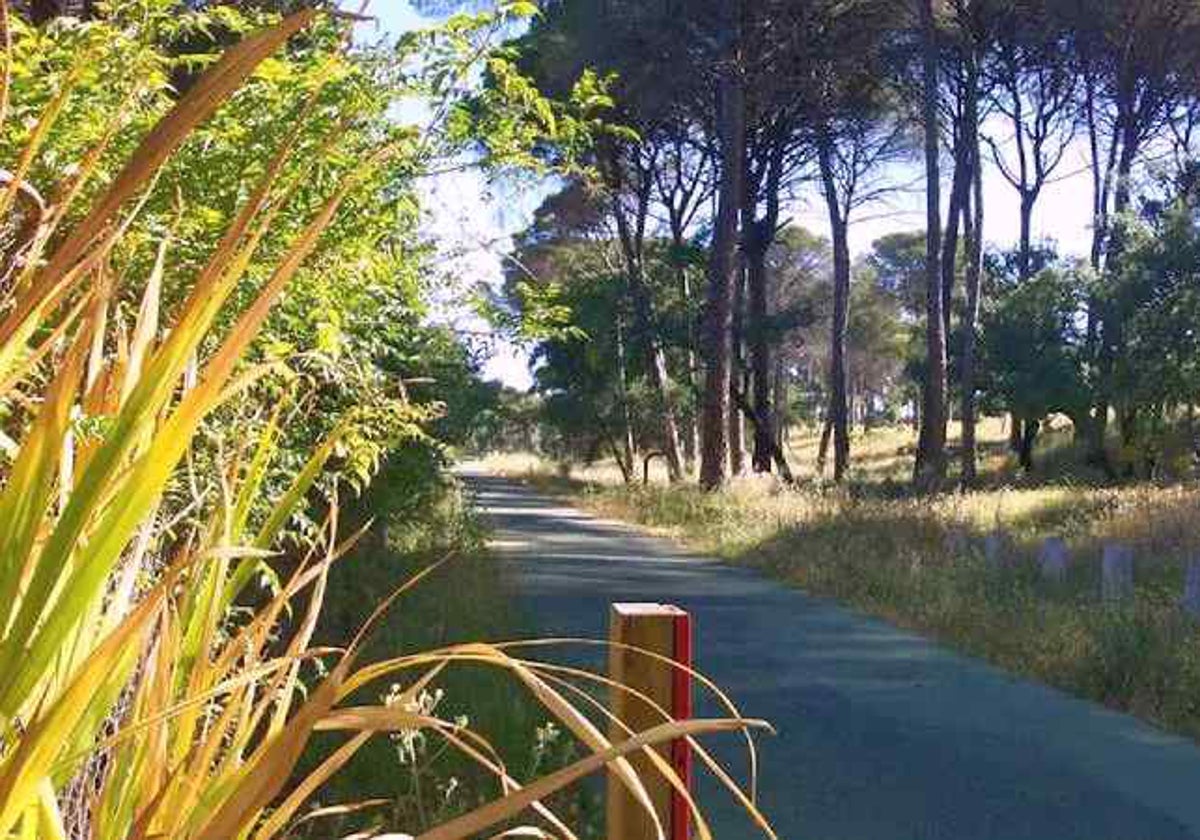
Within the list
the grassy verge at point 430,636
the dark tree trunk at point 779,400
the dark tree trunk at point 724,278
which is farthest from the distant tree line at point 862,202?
the dark tree trunk at point 779,400

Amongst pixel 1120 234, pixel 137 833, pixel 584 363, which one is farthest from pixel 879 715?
pixel 584 363

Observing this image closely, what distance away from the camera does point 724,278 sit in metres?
27.8

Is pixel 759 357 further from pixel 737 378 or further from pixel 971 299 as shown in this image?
pixel 971 299

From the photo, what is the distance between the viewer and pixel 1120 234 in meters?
34.7

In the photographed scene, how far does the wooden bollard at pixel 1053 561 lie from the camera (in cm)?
1383

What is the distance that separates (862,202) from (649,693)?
128ft

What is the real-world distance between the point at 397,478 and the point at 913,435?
188ft

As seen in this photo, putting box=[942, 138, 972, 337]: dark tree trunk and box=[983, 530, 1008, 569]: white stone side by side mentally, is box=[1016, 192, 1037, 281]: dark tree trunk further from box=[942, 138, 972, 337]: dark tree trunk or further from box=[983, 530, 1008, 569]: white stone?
box=[983, 530, 1008, 569]: white stone

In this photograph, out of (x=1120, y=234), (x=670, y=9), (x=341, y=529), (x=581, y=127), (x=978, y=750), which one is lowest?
(x=978, y=750)

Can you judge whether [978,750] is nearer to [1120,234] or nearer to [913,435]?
[1120,234]

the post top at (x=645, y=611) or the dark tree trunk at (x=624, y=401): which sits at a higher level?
the dark tree trunk at (x=624, y=401)

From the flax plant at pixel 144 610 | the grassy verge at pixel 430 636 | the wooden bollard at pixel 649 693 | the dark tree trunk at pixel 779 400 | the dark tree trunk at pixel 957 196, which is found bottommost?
the grassy verge at pixel 430 636

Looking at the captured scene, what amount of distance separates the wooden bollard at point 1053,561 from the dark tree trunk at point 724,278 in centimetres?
1333

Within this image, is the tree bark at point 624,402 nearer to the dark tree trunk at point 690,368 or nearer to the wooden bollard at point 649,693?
the dark tree trunk at point 690,368
